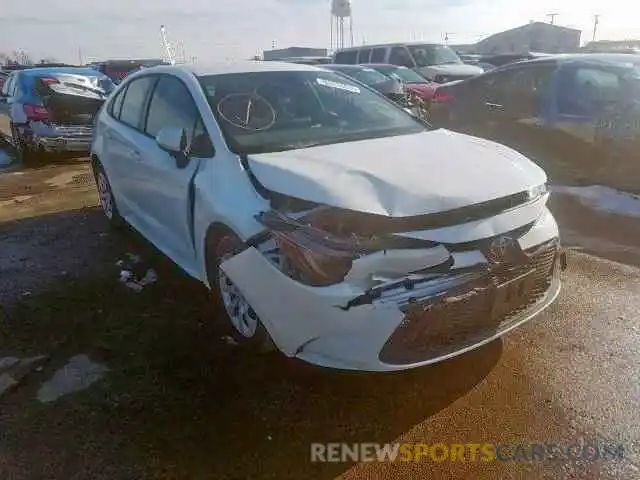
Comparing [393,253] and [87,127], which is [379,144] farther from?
[87,127]

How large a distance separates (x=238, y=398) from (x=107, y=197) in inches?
136

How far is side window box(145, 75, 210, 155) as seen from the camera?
12.1 feet

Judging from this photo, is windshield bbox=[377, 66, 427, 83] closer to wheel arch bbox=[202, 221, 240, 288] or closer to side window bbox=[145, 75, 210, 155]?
side window bbox=[145, 75, 210, 155]

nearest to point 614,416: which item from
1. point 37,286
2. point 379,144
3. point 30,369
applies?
point 379,144

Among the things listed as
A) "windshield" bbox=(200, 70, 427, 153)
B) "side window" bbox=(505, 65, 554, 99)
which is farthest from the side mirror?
"side window" bbox=(505, 65, 554, 99)

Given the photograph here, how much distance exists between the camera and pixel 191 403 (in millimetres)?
2938

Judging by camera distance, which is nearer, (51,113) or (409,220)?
(409,220)

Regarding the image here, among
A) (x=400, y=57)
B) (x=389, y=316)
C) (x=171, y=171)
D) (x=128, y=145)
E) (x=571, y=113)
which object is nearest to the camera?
(x=389, y=316)

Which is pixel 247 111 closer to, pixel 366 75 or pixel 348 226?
pixel 348 226

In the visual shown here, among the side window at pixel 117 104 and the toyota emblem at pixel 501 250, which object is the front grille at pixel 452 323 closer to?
the toyota emblem at pixel 501 250

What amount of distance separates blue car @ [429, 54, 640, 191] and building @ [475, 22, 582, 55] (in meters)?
41.5

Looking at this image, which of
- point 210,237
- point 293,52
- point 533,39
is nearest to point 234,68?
point 210,237

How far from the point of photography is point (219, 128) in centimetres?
357

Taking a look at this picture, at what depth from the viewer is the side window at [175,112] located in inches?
145
